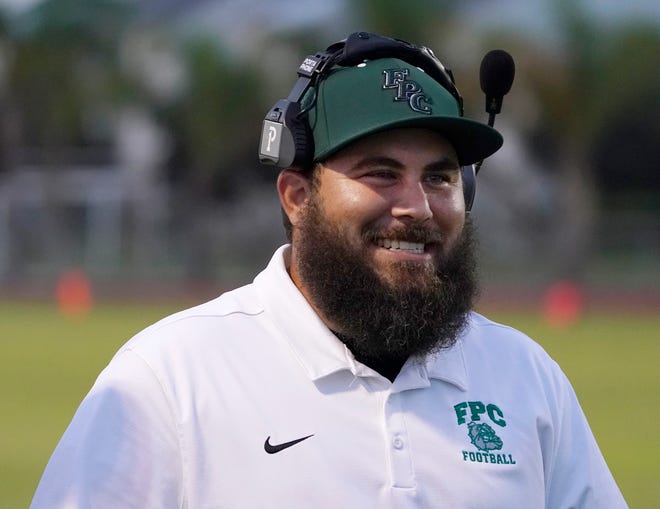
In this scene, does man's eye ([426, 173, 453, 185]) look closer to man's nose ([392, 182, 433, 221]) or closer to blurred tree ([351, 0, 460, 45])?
man's nose ([392, 182, 433, 221])

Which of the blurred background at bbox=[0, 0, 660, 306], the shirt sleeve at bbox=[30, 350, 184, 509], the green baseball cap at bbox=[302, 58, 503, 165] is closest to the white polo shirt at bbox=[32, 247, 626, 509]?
the shirt sleeve at bbox=[30, 350, 184, 509]

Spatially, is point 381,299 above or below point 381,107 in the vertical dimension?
below

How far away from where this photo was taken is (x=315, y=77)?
2.91 metres

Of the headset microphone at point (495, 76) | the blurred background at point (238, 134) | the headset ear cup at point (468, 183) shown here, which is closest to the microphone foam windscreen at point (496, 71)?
the headset microphone at point (495, 76)

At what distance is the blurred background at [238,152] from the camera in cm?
3219

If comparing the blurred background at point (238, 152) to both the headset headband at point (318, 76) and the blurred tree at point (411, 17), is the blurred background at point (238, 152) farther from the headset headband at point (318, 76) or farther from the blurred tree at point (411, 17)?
the headset headband at point (318, 76)

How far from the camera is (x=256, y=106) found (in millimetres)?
42312

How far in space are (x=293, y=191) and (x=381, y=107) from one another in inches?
14.1

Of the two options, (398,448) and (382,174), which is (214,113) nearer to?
(382,174)

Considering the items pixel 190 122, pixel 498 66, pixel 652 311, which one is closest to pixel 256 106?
pixel 190 122

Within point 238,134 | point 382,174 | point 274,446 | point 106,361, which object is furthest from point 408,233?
point 238,134

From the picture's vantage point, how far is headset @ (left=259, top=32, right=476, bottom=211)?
9.43 ft

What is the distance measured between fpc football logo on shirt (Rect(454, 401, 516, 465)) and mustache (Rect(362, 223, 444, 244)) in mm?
345

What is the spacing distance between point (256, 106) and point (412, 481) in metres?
40.0
